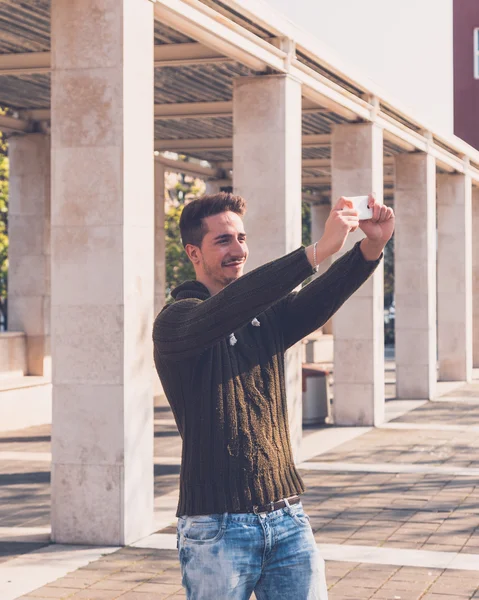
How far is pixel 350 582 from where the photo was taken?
24.1 ft

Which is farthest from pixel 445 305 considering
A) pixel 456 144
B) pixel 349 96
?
pixel 349 96

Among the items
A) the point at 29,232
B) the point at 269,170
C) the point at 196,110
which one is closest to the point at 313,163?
the point at 29,232

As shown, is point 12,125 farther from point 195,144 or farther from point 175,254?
point 175,254

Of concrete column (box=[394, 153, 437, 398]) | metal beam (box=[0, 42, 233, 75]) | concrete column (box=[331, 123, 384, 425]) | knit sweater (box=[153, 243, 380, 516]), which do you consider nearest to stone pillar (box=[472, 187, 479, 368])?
concrete column (box=[394, 153, 437, 398])

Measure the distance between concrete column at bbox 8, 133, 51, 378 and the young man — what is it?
15.6 metres

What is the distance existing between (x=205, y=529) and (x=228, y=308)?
2.16ft

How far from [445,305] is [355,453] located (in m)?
11.5

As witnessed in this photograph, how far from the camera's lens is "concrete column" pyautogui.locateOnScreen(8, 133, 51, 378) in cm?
1883

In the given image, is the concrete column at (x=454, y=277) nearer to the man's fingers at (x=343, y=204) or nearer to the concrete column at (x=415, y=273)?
the concrete column at (x=415, y=273)

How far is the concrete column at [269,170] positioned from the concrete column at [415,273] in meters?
7.94

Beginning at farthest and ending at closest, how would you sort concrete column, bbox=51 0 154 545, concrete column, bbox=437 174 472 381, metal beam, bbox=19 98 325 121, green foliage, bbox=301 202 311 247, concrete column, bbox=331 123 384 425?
green foliage, bbox=301 202 311 247 → concrete column, bbox=437 174 472 381 → concrete column, bbox=331 123 384 425 → metal beam, bbox=19 98 325 121 → concrete column, bbox=51 0 154 545

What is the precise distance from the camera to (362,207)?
3.18 meters

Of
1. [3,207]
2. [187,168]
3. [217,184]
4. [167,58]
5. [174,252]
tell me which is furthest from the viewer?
[174,252]

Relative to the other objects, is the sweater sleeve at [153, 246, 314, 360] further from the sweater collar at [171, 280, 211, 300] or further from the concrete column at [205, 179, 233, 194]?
the concrete column at [205, 179, 233, 194]
